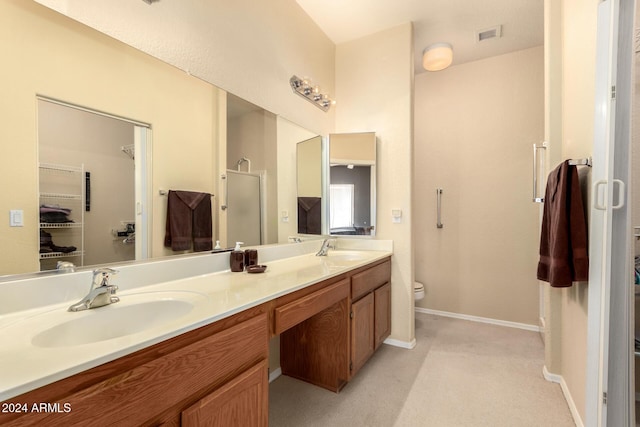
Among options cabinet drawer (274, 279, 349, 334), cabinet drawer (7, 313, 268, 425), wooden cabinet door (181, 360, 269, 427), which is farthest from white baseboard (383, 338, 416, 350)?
cabinet drawer (7, 313, 268, 425)

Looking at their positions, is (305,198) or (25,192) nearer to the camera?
(25,192)

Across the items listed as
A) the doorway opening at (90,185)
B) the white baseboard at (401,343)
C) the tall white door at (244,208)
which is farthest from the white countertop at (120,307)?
the white baseboard at (401,343)

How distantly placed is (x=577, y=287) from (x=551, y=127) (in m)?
1.07

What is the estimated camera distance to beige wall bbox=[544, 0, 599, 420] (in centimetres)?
138

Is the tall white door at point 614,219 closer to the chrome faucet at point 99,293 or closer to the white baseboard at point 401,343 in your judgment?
the white baseboard at point 401,343

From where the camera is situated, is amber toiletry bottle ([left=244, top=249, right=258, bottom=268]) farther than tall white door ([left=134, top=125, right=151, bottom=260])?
Yes

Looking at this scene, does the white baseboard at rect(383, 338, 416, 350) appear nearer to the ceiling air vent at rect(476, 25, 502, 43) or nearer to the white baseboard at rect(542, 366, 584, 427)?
the white baseboard at rect(542, 366, 584, 427)

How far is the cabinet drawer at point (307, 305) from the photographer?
1.19 m

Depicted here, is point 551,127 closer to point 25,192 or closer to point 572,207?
point 572,207

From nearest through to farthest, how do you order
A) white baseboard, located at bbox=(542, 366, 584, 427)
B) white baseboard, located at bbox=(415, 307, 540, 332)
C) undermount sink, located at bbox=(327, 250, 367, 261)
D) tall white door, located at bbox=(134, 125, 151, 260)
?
tall white door, located at bbox=(134, 125, 151, 260) → white baseboard, located at bbox=(542, 366, 584, 427) → undermount sink, located at bbox=(327, 250, 367, 261) → white baseboard, located at bbox=(415, 307, 540, 332)

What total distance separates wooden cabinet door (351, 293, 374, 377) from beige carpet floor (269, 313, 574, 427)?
17 cm

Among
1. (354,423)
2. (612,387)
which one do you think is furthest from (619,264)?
(354,423)

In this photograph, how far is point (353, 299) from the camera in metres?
1.84

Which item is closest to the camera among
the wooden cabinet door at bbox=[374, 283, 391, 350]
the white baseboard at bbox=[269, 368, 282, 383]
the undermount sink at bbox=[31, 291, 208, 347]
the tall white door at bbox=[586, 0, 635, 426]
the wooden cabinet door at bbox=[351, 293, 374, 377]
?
the undermount sink at bbox=[31, 291, 208, 347]
